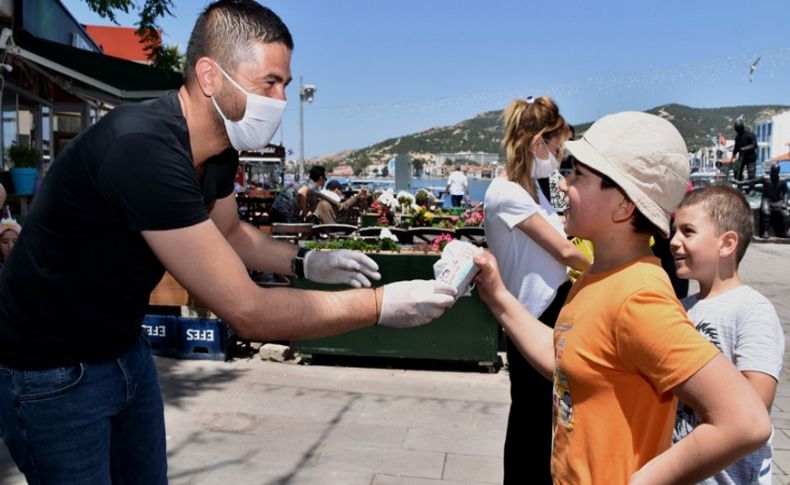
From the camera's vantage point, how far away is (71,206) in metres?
1.84

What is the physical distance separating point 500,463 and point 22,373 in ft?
10.7

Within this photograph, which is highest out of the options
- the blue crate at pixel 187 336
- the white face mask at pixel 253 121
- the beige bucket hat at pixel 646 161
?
the white face mask at pixel 253 121

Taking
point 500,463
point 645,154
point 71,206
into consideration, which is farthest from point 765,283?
point 71,206

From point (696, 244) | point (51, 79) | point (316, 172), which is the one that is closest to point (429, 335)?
point (696, 244)

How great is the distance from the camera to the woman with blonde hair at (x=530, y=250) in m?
2.89

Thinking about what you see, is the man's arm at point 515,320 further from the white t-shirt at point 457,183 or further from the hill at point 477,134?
the hill at point 477,134

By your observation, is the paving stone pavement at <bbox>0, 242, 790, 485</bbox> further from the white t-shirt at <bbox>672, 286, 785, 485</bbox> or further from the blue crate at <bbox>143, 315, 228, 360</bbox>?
the white t-shirt at <bbox>672, 286, 785, 485</bbox>

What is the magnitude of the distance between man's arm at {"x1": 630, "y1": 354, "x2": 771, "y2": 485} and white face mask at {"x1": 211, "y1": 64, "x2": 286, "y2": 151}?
4.77 ft

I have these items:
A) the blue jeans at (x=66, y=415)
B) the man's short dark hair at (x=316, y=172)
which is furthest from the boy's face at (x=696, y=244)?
the man's short dark hair at (x=316, y=172)

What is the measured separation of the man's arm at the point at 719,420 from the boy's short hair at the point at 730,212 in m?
1.21

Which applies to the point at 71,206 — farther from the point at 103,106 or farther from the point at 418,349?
the point at 103,106

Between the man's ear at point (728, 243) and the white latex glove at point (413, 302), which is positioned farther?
the man's ear at point (728, 243)

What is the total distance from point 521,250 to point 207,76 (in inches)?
65.1

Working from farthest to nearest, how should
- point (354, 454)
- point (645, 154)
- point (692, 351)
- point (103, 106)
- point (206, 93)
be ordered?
1. point (103, 106)
2. point (354, 454)
3. point (206, 93)
4. point (645, 154)
5. point (692, 351)
